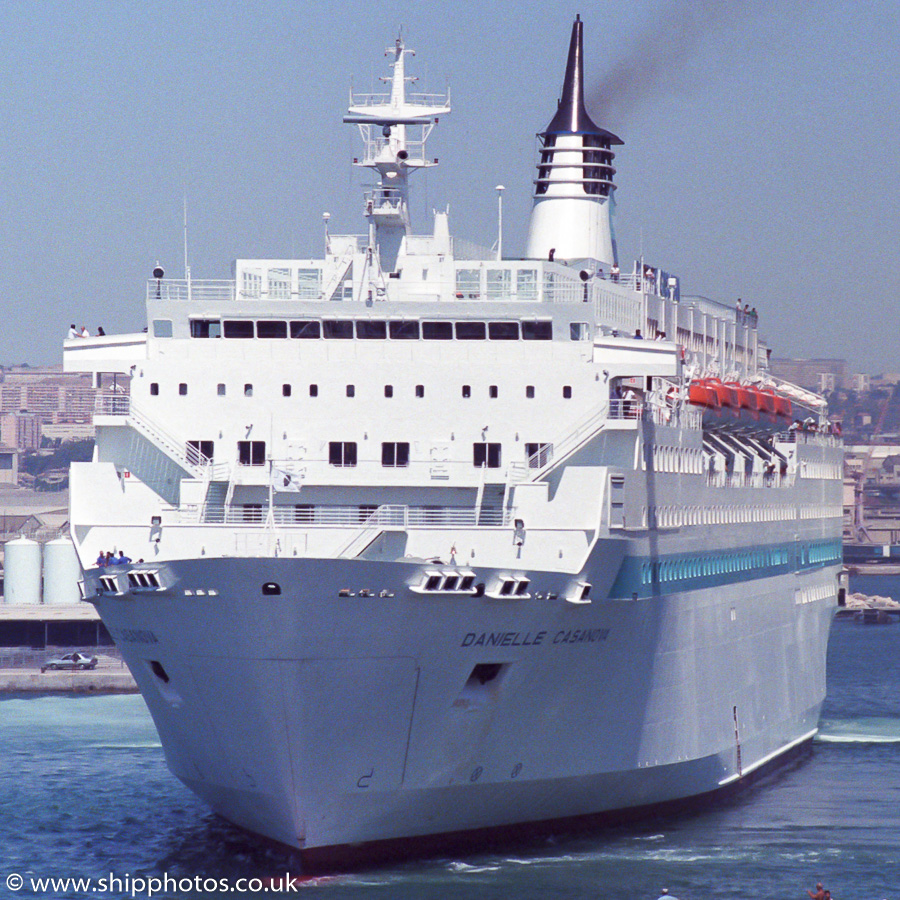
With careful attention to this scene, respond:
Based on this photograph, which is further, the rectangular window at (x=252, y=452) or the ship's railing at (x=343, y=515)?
the rectangular window at (x=252, y=452)

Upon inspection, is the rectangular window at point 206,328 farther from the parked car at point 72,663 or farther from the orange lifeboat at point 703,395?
the parked car at point 72,663

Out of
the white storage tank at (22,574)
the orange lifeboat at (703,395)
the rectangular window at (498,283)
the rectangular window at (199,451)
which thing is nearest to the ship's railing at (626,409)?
the rectangular window at (498,283)

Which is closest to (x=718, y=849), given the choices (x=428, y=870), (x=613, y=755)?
(x=613, y=755)

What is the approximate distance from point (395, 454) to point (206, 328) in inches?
163

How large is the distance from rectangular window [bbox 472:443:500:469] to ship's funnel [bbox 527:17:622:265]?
14.8 m

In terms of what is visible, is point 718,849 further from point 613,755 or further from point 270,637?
point 270,637

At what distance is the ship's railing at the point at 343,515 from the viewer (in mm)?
30922

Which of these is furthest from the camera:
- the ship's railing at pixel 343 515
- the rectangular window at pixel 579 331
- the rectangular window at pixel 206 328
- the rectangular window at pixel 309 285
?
the rectangular window at pixel 309 285

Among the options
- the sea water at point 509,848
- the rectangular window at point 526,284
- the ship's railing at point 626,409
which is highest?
the rectangular window at point 526,284

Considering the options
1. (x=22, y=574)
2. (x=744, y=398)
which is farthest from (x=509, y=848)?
(x=22, y=574)

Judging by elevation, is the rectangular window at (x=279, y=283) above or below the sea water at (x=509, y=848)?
above

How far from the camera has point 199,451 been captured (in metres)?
32.4

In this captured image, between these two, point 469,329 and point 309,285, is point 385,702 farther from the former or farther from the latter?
point 309,285

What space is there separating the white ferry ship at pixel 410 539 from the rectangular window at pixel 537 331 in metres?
0.14
